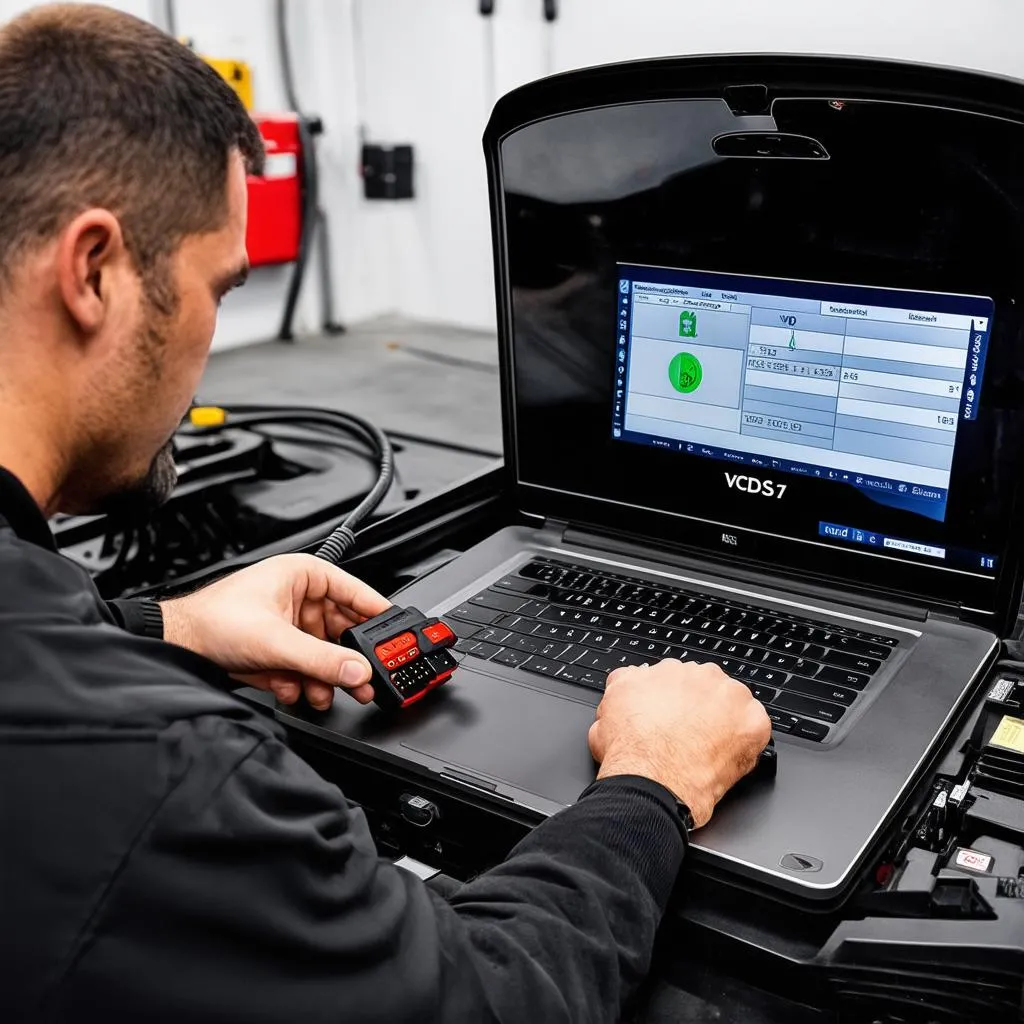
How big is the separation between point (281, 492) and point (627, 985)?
77 centimetres

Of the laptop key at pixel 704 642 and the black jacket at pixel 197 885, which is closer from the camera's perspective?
the black jacket at pixel 197 885

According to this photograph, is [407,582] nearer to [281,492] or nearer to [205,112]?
[281,492]

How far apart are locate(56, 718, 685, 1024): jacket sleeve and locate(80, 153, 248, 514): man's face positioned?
0.22m

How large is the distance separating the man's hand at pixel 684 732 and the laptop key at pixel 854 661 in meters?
0.11

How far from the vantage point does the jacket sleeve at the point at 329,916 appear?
45cm

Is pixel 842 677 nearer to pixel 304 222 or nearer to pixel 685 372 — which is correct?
pixel 685 372

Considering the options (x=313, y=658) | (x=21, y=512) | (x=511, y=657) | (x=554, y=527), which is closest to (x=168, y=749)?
(x=21, y=512)

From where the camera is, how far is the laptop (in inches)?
27.3

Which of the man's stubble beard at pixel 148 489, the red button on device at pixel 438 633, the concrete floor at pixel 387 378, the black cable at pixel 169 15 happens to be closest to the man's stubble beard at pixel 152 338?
the man's stubble beard at pixel 148 489

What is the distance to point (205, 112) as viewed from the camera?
0.61 meters

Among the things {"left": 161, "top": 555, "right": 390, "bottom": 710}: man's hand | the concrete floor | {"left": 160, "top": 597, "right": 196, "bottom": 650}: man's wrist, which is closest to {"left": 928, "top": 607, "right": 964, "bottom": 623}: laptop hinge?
{"left": 161, "top": 555, "right": 390, "bottom": 710}: man's hand

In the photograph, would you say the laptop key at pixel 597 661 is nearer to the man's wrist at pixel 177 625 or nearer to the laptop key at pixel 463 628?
the laptop key at pixel 463 628

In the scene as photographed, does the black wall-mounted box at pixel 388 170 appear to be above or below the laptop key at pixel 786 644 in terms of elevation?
above

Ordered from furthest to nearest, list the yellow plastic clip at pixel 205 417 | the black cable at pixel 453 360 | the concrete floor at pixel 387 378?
the black cable at pixel 453 360 → the concrete floor at pixel 387 378 → the yellow plastic clip at pixel 205 417
